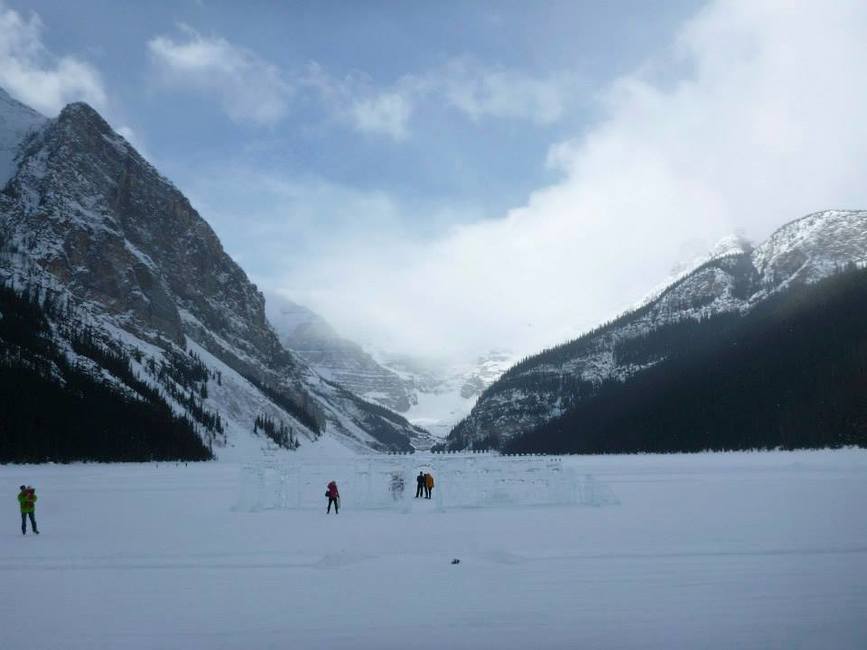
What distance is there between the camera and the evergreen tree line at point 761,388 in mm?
104312

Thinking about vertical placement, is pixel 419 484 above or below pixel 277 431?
below

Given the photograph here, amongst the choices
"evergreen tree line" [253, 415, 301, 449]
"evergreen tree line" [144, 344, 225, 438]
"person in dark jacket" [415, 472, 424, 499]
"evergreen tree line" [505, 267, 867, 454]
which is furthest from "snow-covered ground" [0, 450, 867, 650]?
"evergreen tree line" [253, 415, 301, 449]

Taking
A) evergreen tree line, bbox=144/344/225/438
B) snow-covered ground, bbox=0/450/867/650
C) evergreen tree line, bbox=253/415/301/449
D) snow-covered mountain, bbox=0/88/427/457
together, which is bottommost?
snow-covered ground, bbox=0/450/867/650

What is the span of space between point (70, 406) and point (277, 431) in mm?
73461

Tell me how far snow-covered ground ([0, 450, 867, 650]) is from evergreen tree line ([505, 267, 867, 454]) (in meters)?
86.2

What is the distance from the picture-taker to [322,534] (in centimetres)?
2475

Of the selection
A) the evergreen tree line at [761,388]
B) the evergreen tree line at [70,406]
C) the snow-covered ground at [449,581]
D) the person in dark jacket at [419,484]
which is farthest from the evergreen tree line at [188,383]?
the snow-covered ground at [449,581]

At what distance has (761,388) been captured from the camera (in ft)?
400

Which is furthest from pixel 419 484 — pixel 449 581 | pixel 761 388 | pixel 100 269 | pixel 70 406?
pixel 100 269

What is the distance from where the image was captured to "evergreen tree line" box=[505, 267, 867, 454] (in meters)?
104

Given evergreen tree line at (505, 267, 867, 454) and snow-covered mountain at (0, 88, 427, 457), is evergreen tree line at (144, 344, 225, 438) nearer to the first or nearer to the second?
snow-covered mountain at (0, 88, 427, 457)

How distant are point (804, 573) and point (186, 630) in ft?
44.9

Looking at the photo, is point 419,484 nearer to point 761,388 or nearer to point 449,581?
point 449,581

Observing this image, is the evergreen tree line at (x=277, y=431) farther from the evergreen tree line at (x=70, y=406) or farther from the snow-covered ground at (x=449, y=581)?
the snow-covered ground at (x=449, y=581)
